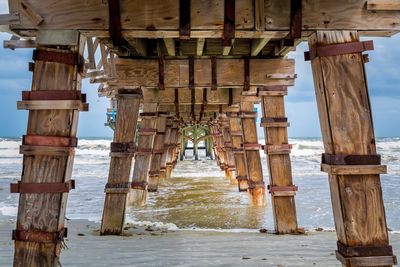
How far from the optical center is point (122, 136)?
21.5ft

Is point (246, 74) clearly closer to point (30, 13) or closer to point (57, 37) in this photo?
point (57, 37)

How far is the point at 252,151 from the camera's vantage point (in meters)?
10.0

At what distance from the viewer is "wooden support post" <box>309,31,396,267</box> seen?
124 inches

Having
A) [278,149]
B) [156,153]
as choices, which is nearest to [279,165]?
[278,149]

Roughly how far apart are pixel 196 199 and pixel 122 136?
5.48 metres

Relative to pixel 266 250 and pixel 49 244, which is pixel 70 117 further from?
pixel 266 250

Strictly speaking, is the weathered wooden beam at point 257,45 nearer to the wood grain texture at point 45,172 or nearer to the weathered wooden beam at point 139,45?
the weathered wooden beam at point 139,45

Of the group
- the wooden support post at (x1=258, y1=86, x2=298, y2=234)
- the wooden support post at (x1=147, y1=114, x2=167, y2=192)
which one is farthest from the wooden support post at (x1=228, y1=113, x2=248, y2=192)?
the wooden support post at (x1=258, y1=86, x2=298, y2=234)

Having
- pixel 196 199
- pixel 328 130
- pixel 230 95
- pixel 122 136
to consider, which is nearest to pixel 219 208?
pixel 196 199

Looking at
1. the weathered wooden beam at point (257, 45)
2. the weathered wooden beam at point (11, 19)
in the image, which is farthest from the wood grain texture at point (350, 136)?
the weathered wooden beam at point (11, 19)

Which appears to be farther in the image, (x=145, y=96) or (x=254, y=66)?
(x=145, y=96)

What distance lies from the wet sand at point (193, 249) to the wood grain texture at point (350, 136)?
179cm

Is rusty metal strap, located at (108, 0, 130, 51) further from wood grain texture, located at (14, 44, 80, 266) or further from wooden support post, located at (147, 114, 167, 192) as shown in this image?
wooden support post, located at (147, 114, 167, 192)

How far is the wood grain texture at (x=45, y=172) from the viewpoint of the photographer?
128 inches
